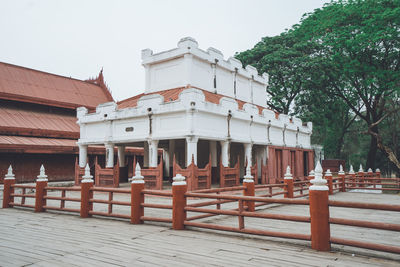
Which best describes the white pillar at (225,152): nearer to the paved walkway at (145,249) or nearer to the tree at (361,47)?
the paved walkway at (145,249)

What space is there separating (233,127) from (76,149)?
12.2m

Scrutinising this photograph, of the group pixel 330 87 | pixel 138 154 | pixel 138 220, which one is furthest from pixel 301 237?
pixel 330 87

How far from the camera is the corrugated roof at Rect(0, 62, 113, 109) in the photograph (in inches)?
969

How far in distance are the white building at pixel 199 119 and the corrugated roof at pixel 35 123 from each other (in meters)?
3.93

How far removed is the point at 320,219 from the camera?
5902mm

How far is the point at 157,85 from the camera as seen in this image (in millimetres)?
22031

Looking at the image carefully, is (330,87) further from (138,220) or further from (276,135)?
(138,220)

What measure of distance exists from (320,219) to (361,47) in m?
25.7

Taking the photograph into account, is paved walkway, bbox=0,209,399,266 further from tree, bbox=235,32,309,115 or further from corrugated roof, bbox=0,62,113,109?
tree, bbox=235,32,309,115

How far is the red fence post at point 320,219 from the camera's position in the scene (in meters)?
5.88

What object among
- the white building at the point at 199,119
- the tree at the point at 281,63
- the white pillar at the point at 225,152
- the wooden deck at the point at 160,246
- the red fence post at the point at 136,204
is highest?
the tree at the point at 281,63

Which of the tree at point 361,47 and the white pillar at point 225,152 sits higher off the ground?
the tree at point 361,47

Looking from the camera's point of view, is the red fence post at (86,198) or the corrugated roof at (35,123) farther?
the corrugated roof at (35,123)

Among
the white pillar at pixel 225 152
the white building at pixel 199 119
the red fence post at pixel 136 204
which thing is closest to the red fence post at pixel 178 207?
the red fence post at pixel 136 204
